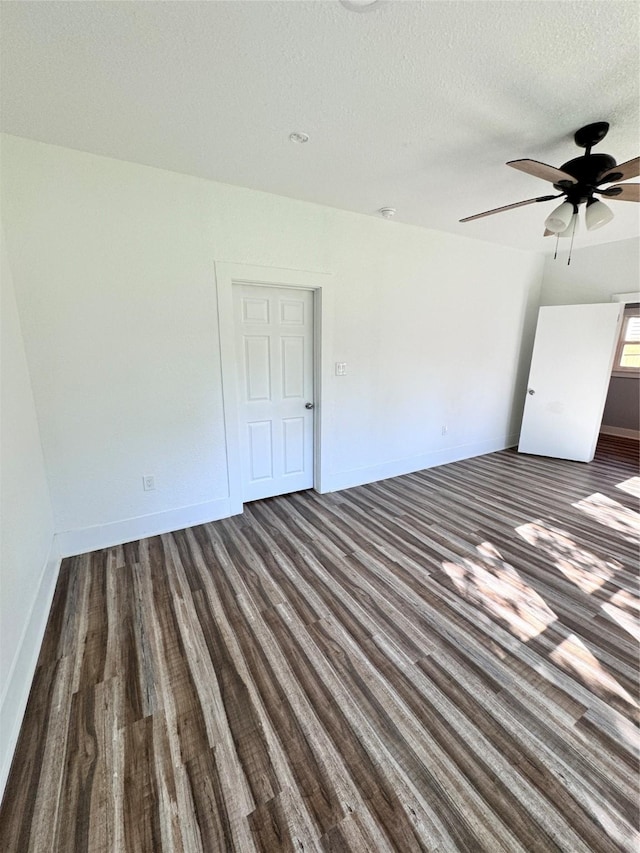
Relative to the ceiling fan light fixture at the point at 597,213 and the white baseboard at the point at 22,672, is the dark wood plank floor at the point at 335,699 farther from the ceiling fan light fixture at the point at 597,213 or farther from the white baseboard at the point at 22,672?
the ceiling fan light fixture at the point at 597,213

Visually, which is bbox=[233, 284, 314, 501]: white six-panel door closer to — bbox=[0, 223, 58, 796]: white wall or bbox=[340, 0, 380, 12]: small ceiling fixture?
bbox=[0, 223, 58, 796]: white wall

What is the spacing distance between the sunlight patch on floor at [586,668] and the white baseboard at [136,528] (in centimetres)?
246

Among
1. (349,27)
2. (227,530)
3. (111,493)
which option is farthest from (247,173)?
(227,530)

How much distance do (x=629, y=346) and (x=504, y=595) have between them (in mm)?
5817

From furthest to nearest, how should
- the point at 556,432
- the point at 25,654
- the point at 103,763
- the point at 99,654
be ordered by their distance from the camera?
the point at 556,432 < the point at 99,654 < the point at 25,654 < the point at 103,763

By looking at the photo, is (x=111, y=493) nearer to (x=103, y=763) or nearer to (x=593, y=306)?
(x=103, y=763)

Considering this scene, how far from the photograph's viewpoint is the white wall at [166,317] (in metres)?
2.13

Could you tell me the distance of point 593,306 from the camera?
4.17 meters

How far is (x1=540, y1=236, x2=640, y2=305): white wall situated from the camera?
13.3 feet

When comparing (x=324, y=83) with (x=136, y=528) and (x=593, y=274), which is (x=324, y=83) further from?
(x=593, y=274)

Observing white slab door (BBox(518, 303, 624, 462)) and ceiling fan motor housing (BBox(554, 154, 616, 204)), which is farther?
white slab door (BBox(518, 303, 624, 462))

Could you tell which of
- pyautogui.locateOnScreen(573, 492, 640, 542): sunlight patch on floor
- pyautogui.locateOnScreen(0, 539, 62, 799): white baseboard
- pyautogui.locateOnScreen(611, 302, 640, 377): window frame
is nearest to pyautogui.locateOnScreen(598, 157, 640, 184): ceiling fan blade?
pyautogui.locateOnScreen(573, 492, 640, 542): sunlight patch on floor

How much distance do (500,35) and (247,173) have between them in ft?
5.34

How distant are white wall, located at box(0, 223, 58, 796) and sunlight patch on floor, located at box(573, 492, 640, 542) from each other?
3991mm
